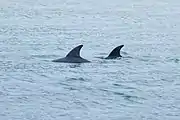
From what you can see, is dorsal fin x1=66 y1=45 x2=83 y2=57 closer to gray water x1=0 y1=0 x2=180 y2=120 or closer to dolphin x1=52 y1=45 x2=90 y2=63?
dolphin x1=52 y1=45 x2=90 y2=63

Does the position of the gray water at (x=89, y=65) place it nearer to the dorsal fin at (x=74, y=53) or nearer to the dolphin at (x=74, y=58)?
the dolphin at (x=74, y=58)

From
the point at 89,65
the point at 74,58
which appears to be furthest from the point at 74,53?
the point at 89,65

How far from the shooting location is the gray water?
21.7 meters

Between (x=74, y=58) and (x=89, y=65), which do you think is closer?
(x=89, y=65)

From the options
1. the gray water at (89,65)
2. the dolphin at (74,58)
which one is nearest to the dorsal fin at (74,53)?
the dolphin at (74,58)

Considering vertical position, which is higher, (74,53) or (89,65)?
(74,53)

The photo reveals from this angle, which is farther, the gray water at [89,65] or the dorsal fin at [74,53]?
the dorsal fin at [74,53]

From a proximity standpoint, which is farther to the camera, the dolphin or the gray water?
the dolphin

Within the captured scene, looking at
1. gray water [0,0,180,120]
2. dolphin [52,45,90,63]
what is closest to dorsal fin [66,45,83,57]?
dolphin [52,45,90,63]

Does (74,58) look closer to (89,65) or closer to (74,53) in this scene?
(74,53)

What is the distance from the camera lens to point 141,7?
46344 millimetres

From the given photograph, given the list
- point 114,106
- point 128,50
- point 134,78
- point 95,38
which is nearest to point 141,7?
point 95,38

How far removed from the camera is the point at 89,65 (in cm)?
2788

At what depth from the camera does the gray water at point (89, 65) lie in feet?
71.3
